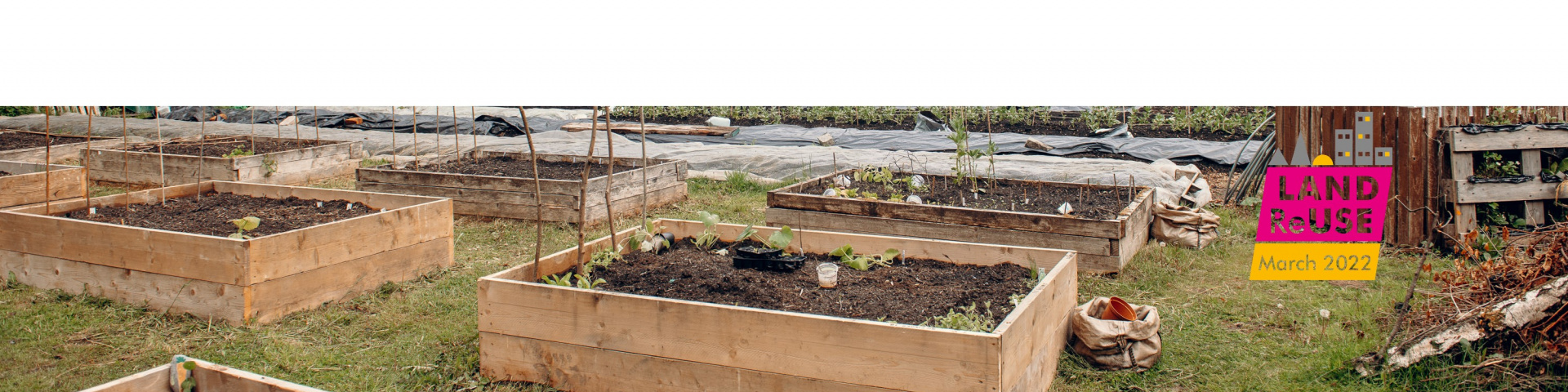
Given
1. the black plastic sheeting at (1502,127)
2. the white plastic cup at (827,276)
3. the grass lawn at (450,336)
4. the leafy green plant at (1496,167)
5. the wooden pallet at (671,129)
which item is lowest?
the grass lawn at (450,336)

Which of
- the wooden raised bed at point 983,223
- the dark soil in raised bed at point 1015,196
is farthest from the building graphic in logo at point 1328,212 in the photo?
the dark soil in raised bed at point 1015,196

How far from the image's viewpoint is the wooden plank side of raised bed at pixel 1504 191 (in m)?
5.48

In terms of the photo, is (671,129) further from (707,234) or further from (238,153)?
(707,234)

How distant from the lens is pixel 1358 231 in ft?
19.4

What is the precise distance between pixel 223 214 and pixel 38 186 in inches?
104

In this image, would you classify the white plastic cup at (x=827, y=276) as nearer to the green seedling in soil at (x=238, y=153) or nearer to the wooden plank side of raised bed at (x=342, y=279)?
the wooden plank side of raised bed at (x=342, y=279)

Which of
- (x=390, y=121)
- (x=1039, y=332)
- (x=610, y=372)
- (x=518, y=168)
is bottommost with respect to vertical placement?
(x=610, y=372)

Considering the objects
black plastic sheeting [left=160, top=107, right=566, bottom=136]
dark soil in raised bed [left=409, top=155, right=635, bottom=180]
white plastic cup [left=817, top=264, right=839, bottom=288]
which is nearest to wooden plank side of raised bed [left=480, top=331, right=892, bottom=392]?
white plastic cup [left=817, top=264, right=839, bottom=288]

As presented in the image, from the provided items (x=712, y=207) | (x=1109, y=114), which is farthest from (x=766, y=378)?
(x=1109, y=114)

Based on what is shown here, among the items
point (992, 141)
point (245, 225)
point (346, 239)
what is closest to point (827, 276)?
point (346, 239)

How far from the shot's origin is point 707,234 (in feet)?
15.7

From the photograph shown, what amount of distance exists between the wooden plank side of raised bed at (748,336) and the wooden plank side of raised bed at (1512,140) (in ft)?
13.6

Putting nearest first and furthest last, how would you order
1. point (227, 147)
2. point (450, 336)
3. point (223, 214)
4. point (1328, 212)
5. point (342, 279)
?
point (450, 336) → point (342, 279) → point (223, 214) → point (1328, 212) → point (227, 147)

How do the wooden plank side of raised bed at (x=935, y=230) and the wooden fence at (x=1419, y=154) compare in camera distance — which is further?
the wooden fence at (x=1419, y=154)
